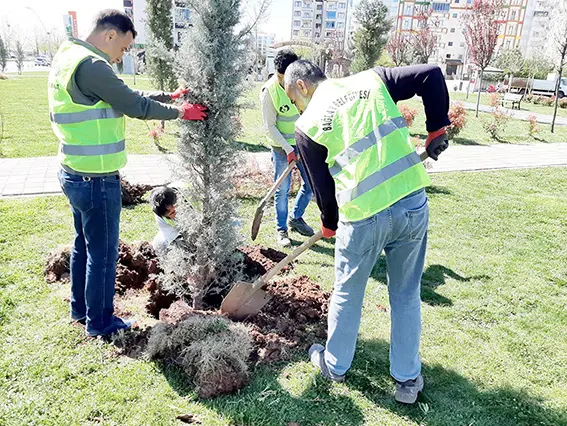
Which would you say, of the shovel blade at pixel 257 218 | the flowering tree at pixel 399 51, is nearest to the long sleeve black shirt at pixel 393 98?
the shovel blade at pixel 257 218

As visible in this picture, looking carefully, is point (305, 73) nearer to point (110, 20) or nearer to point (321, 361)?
point (110, 20)

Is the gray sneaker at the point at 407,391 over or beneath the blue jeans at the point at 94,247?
beneath

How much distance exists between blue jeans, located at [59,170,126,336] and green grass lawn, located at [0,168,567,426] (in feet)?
0.64

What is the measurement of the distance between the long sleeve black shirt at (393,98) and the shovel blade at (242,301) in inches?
41.1

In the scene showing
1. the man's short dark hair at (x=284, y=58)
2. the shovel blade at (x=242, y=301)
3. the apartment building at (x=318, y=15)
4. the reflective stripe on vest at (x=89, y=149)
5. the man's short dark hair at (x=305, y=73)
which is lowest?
the shovel blade at (x=242, y=301)

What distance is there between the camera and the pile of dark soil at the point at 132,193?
617cm

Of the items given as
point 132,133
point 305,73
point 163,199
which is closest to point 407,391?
point 305,73

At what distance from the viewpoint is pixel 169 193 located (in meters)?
3.77

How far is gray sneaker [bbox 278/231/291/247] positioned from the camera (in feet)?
16.6

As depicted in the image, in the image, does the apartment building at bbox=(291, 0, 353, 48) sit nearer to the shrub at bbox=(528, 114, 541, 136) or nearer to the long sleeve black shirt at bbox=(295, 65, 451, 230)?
the shrub at bbox=(528, 114, 541, 136)

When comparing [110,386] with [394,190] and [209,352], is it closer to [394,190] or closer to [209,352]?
[209,352]

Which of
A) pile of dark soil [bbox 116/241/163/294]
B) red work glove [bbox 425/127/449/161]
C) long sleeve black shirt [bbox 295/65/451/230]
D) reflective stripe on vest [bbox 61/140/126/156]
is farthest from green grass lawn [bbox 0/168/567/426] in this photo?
red work glove [bbox 425/127/449/161]

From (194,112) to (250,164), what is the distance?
16.2 feet

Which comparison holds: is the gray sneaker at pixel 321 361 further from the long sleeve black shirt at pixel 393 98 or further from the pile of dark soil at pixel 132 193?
the pile of dark soil at pixel 132 193
